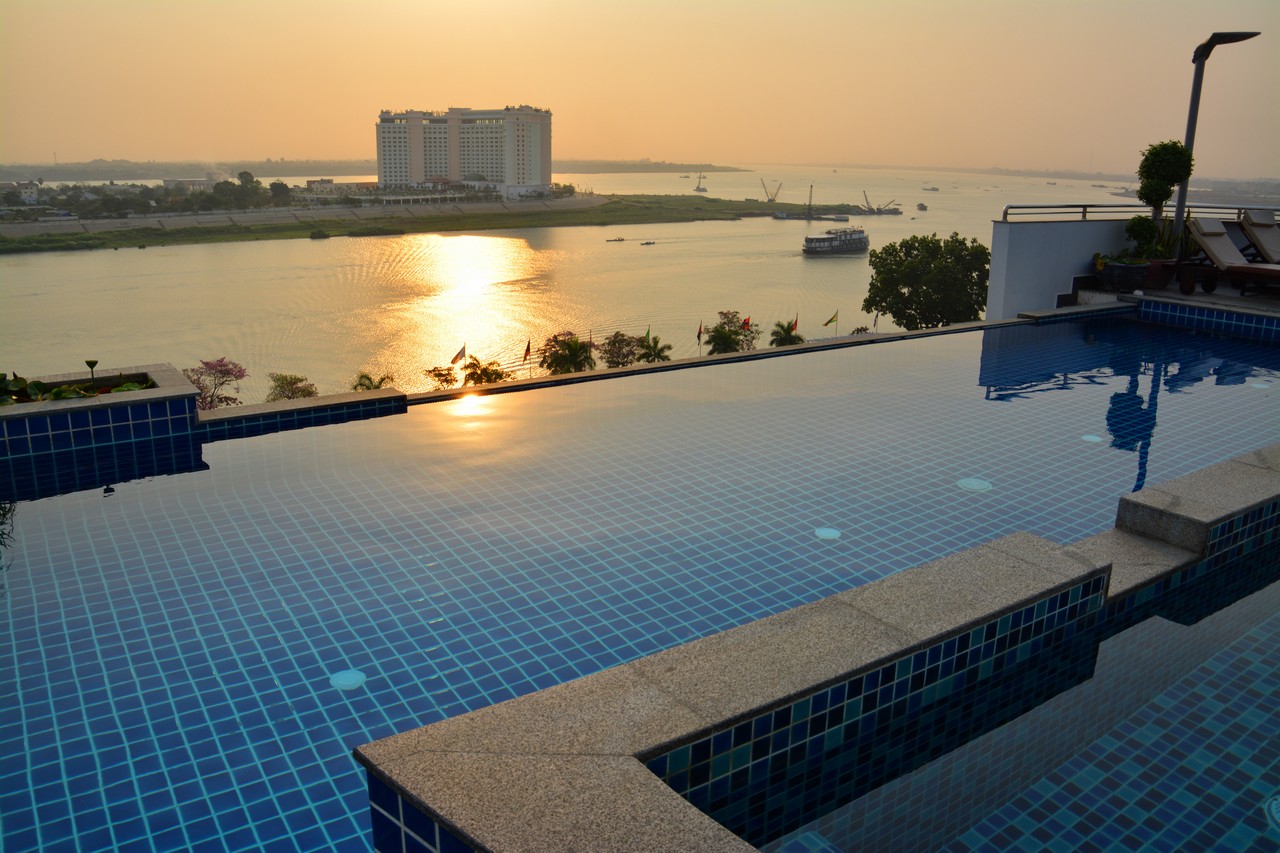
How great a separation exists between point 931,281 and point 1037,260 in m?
27.0

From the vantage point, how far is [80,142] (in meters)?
62.8

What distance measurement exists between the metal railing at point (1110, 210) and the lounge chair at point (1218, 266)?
478 mm

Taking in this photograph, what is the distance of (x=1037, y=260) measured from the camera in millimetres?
11102

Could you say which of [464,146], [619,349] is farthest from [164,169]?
Result: [619,349]

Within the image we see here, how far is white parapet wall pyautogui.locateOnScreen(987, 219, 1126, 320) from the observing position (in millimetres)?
10906

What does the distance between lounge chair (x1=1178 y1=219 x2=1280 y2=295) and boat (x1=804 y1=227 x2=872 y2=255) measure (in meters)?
70.9

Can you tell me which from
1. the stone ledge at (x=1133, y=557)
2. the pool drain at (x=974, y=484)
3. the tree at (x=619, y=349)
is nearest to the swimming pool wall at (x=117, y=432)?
the pool drain at (x=974, y=484)

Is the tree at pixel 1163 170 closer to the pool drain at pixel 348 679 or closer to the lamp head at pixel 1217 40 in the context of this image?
the lamp head at pixel 1217 40

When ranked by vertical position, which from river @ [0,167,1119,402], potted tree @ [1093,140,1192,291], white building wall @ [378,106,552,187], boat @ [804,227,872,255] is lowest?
river @ [0,167,1119,402]

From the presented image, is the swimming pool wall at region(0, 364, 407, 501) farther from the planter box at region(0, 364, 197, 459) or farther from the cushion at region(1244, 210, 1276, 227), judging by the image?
the cushion at region(1244, 210, 1276, 227)

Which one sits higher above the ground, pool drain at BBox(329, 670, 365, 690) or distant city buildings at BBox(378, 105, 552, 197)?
distant city buildings at BBox(378, 105, 552, 197)

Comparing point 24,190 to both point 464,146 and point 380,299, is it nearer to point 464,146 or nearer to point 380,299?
point 380,299

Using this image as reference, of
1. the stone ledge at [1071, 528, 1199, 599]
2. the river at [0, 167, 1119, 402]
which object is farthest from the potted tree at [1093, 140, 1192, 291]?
the river at [0, 167, 1119, 402]

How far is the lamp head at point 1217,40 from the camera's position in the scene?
11.2 m
